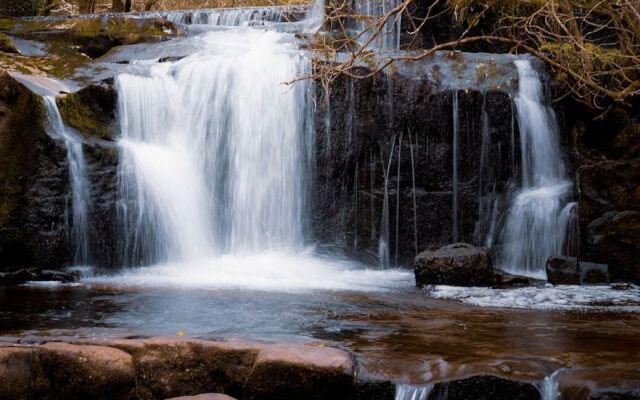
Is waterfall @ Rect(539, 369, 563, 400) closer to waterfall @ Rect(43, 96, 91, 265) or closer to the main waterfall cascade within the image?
the main waterfall cascade

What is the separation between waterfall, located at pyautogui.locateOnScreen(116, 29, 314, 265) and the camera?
11398 millimetres

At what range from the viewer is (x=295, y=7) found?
19.0m

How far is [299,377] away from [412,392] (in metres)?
0.72

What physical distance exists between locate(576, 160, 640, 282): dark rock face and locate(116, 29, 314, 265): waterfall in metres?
4.39

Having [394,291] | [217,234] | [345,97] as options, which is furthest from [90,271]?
[345,97]

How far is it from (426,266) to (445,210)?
8.90 feet

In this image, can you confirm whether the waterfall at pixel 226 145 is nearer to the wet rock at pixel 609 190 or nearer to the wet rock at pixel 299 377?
the wet rock at pixel 609 190

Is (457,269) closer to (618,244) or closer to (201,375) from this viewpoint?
(618,244)

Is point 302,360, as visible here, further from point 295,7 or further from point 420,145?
point 295,7

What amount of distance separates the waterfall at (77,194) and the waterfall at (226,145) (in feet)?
3.14

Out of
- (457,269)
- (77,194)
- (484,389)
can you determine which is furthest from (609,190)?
(77,194)

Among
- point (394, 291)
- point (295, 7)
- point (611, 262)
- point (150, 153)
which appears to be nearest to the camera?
point (394, 291)

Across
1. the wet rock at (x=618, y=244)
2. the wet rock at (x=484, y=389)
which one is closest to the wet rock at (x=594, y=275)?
the wet rock at (x=618, y=244)

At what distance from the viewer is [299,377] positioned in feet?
15.1
